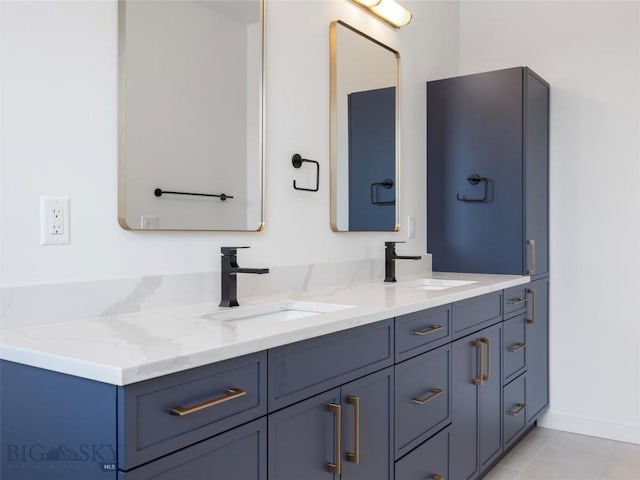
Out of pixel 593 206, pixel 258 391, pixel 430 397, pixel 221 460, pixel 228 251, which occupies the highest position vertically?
pixel 593 206

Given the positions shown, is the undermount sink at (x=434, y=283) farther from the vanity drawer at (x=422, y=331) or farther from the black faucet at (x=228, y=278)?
the black faucet at (x=228, y=278)

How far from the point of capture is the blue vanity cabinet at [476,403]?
221 cm

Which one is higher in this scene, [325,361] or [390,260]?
[390,260]

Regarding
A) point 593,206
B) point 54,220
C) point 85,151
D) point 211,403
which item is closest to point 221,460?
point 211,403

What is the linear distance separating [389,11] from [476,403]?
1814 millimetres

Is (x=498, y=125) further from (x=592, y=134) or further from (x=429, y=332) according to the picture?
(x=429, y=332)

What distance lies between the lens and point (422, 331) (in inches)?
76.8

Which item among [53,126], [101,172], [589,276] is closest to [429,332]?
[101,172]

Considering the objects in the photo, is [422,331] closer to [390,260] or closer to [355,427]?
[355,427]

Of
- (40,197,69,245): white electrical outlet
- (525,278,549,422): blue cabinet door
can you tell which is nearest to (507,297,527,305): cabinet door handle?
(525,278,549,422): blue cabinet door

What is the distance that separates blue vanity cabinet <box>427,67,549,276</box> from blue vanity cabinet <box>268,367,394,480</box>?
1495 mm

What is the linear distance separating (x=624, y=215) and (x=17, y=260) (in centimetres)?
283

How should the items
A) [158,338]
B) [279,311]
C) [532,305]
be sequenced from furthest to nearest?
[532,305], [279,311], [158,338]

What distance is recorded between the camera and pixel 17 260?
1374 millimetres
